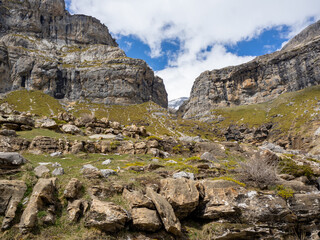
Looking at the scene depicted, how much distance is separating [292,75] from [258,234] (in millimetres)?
176353

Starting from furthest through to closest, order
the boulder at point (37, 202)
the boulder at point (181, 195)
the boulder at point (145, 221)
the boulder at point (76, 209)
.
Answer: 1. the boulder at point (181, 195)
2. the boulder at point (145, 221)
3. the boulder at point (76, 209)
4. the boulder at point (37, 202)

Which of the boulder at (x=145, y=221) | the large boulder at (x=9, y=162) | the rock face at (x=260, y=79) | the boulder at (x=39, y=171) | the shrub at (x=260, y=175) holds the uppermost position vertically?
the rock face at (x=260, y=79)

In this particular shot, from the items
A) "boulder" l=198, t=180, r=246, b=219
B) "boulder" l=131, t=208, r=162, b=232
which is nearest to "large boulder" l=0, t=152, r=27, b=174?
"boulder" l=131, t=208, r=162, b=232

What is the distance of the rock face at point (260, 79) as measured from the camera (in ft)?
456

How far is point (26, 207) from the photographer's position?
784cm

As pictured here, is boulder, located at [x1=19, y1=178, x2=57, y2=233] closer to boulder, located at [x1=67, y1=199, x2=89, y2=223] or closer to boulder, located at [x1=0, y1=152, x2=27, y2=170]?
boulder, located at [x1=67, y1=199, x2=89, y2=223]

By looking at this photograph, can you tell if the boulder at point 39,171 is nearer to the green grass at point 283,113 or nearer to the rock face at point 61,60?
the green grass at point 283,113

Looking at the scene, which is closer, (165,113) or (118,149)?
(118,149)

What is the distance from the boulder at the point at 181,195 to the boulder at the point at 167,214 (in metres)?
0.49

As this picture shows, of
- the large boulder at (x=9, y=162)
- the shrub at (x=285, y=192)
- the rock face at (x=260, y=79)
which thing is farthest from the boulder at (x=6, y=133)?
the rock face at (x=260, y=79)

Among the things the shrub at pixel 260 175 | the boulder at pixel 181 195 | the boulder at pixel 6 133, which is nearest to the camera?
the boulder at pixel 181 195

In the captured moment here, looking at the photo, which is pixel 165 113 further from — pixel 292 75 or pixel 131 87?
pixel 292 75

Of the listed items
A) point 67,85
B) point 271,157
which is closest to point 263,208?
point 271,157

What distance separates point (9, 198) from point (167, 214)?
7.01m
